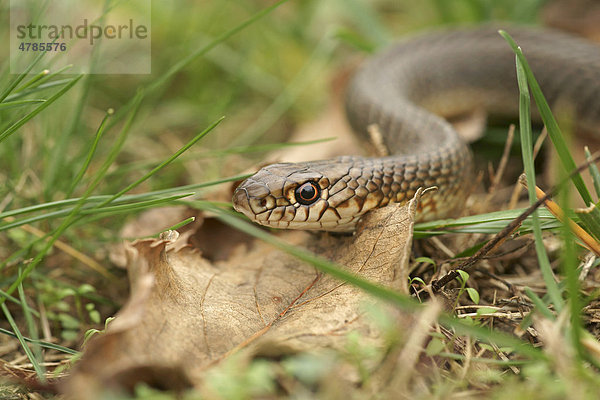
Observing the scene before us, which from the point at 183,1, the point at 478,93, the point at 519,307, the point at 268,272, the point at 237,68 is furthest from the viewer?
the point at 183,1

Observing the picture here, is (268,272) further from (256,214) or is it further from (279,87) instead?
(279,87)

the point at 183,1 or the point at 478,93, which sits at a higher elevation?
the point at 183,1

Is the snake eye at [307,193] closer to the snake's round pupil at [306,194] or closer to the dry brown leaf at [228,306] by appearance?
the snake's round pupil at [306,194]

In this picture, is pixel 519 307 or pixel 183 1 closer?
pixel 519 307

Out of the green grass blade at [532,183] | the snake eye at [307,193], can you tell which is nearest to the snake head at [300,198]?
the snake eye at [307,193]

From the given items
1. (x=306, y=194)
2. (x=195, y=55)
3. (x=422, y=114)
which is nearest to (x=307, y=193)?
(x=306, y=194)

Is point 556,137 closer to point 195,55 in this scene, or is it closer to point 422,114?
point 422,114

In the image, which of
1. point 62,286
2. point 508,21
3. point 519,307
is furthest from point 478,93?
point 62,286
